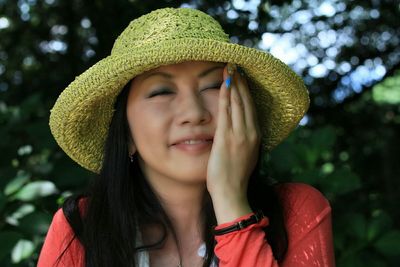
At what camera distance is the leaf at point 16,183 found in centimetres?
244

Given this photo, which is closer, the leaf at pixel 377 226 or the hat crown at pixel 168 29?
the hat crown at pixel 168 29

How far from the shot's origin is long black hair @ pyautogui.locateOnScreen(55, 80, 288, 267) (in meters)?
1.85

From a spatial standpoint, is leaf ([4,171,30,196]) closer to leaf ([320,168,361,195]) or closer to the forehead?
the forehead

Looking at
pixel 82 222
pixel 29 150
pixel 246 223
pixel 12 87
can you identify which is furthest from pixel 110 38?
pixel 246 223

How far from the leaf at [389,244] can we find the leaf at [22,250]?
1.46 meters

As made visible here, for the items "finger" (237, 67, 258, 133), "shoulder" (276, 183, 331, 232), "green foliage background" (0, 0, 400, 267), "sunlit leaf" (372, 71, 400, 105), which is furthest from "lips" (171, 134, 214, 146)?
"sunlit leaf" (372, 71, 400, 105)

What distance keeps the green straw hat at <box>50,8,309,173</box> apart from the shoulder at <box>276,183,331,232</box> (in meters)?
0.19

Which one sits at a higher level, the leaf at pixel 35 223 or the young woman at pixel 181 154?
the young woman at pixel 181 154

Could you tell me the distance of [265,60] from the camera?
1670 millimetres

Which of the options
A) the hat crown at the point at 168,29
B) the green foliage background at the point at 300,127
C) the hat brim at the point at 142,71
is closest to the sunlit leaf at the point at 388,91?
the green foliage background at the point at 300,127

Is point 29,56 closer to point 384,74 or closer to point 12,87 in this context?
point 12,87

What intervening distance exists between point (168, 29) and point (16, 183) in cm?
115

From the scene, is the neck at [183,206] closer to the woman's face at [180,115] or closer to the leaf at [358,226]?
the woman's face at [180,115]

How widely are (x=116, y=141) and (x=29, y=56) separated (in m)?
3.17
